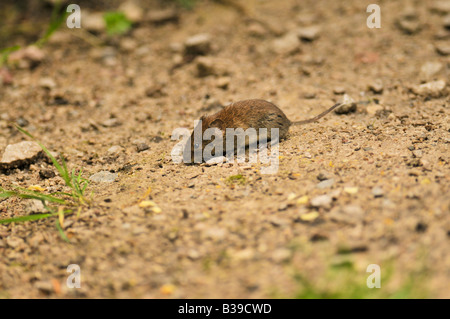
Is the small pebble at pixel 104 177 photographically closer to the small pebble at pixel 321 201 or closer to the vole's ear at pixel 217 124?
the vole's ear at pixel 217 124

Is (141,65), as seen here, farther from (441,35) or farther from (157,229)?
(441,35)

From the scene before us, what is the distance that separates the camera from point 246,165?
12.0 ft

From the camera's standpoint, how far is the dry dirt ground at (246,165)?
2.39 m

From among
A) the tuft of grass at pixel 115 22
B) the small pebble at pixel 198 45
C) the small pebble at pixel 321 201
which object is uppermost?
the tuft of grass at pixel 115 22

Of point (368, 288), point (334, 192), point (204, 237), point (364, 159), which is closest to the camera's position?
point (368, 288)

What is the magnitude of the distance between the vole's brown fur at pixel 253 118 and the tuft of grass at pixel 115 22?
10.2 ft

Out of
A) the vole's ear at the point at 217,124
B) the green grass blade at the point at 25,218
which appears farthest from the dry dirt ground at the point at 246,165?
the vole's ear at the point at 217,124

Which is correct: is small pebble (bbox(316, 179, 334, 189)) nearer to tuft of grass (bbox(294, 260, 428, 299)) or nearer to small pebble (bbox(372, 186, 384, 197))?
small pebble (bbox(372, 186, 384, 197))

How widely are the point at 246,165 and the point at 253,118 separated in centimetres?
76

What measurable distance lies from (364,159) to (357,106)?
134cm

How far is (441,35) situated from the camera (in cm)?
557

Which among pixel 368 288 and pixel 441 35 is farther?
pixel 441 35

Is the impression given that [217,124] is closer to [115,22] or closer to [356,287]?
[356,287]
